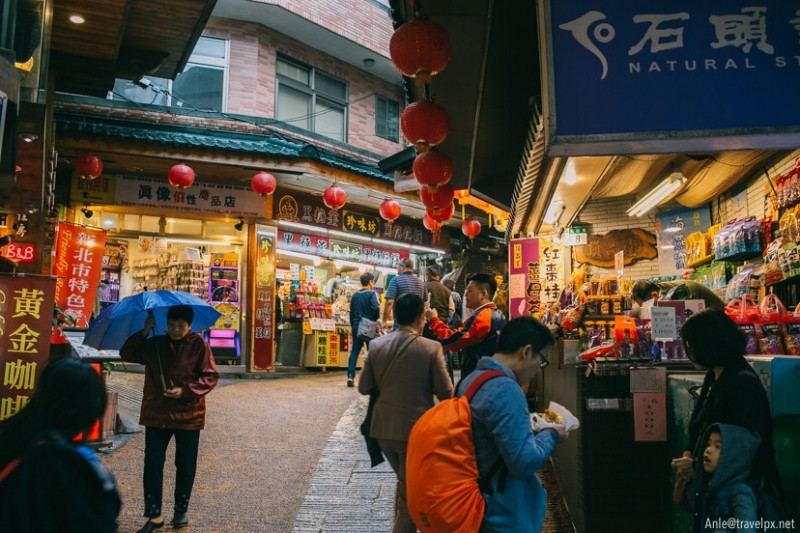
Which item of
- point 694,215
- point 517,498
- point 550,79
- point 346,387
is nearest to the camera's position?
point 517,498

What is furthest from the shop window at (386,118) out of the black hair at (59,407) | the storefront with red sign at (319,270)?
the black hair at (59,407)

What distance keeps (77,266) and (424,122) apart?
7332 millimetres

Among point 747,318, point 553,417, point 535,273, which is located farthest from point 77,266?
point 747,318

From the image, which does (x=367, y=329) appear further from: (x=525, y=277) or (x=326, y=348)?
(x=326, y=348)

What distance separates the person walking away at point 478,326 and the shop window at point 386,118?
14945 millimetres

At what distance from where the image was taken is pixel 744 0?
128 inches

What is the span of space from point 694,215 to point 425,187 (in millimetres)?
4777

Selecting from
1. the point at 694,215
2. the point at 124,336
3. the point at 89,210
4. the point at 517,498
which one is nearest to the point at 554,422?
the point at 517,498

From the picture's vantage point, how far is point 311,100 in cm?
1894

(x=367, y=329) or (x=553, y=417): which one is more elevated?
(x=367, y=329)

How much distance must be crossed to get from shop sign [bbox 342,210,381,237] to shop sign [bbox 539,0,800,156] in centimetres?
1609

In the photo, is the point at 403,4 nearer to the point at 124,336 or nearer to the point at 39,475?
the point at 124,336

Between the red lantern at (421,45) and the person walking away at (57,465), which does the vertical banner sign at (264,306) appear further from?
the person walking away at (57,465)

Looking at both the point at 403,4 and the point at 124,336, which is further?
the point at 403,4
